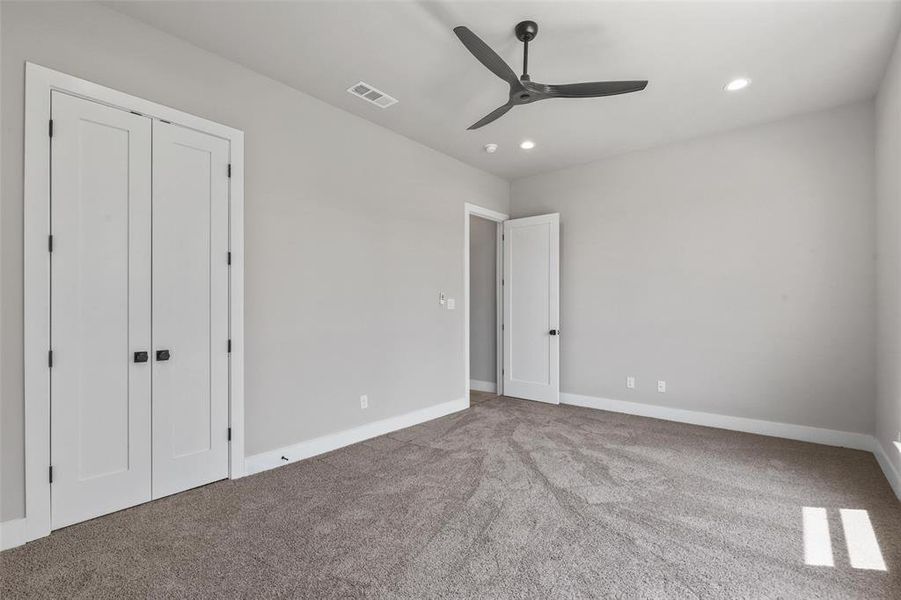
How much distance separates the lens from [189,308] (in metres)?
2.78

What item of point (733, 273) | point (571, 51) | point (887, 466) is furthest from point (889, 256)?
point (571, 51)

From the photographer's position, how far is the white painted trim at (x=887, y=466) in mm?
2725

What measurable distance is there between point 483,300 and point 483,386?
122 cm

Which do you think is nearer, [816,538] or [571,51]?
[816,538]

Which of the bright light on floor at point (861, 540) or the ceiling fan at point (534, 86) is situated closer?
the bright light on floor at point (861, 540)

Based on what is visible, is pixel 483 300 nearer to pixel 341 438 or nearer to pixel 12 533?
pixel 341 438

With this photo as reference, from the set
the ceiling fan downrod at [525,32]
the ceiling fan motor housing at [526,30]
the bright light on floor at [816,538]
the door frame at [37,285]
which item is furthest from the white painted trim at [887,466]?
the door frame at [37,285]

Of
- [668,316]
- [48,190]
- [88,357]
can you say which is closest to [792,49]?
[668,316]

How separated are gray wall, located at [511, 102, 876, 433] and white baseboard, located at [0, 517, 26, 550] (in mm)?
4725

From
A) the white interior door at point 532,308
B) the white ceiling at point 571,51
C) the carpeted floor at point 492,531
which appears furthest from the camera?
the white interior door at point 532,308

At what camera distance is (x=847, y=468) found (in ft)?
10.4

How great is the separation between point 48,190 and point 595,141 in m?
4.34

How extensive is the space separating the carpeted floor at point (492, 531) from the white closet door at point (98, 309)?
0.84ft

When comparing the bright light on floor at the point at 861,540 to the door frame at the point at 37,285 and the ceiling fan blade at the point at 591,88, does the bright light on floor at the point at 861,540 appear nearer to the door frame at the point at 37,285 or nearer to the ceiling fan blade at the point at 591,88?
the ceiling fan blade at the point at 591,88
